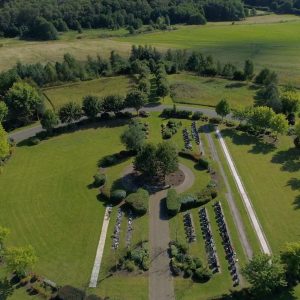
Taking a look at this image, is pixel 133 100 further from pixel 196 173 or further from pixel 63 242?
pixel 63 242

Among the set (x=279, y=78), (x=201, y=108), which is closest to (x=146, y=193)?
(x=201, y=108)

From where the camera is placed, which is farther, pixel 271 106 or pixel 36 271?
pixel 271 106

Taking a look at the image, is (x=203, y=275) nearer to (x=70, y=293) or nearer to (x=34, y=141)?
(x=70, y=293)

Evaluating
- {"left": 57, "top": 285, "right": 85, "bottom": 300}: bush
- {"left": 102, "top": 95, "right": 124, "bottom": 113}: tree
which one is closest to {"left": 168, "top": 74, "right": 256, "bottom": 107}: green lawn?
{"left": 102, "top": 95, "right": 124, "bottom": 113}: tree

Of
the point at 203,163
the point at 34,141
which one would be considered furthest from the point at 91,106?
the point at 203,163

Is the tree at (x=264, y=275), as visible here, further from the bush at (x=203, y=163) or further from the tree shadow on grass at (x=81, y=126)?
the tree shadow on grass at (x=81, y=126)

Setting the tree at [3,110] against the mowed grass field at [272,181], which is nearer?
the mowed grass field at [272,181]

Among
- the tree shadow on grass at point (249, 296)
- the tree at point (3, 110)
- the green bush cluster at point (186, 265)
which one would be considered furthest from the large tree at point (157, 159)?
the tree at point (3, 110)
